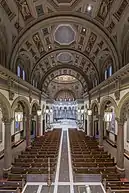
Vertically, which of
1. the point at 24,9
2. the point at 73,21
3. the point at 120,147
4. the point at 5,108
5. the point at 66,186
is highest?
the point at 73,21

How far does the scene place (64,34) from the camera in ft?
57.1

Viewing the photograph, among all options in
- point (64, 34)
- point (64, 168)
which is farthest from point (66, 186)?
point (64, 34)

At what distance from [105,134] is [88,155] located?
43.9ft

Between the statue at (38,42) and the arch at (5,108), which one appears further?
the statue at (38,42)

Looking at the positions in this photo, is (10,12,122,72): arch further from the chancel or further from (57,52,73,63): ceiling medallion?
(57,52,73,63): ceiling medallion

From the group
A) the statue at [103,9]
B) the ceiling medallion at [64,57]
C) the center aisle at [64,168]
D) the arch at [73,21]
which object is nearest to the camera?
the statue at [103,9]

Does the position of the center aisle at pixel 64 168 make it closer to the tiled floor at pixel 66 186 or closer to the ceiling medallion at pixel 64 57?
the tiled floor at pixel 66 186

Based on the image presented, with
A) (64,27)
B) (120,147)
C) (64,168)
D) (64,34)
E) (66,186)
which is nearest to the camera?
(66,186)

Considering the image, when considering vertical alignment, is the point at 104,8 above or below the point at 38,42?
above

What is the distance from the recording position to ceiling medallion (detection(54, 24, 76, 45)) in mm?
16000

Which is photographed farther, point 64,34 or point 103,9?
point 64,34

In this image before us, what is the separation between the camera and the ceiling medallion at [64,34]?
1600 cm

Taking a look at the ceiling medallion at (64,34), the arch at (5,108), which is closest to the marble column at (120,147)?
the arch at (5,108)

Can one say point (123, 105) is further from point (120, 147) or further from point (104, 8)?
point (104, 8)
